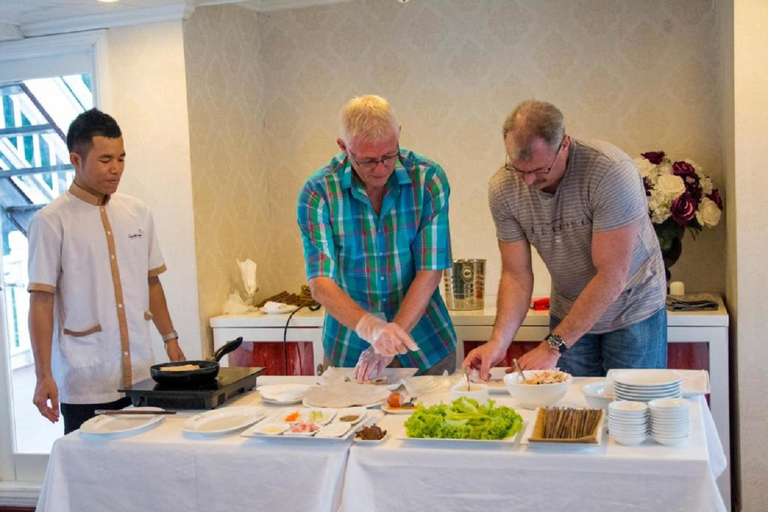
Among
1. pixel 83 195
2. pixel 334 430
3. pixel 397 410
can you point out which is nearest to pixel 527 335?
pixel 397 410

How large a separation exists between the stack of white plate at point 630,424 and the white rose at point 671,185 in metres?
1.89

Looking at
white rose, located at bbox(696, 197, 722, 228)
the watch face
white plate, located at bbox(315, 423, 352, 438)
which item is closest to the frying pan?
white plate, located at bbox(315, 423, 352, 438)

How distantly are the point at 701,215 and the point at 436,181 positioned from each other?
1428mm

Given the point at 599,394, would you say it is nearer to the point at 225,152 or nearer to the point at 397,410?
the point at 397,410

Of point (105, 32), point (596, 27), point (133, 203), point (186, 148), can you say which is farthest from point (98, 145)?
point (596, 27)

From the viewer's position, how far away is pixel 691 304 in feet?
11.3

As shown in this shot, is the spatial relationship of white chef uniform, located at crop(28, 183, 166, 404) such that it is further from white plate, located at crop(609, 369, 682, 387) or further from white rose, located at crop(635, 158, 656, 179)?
white rose, located at crop(635, 158, 656, 179)

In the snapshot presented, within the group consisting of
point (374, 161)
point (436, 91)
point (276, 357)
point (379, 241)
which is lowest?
point (276, 357)

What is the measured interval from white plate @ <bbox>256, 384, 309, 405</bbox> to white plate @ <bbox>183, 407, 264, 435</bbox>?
3.6 inches

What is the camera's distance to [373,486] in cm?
188

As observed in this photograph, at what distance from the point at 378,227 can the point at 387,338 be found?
1.51ft

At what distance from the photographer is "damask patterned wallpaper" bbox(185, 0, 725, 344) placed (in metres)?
3.81

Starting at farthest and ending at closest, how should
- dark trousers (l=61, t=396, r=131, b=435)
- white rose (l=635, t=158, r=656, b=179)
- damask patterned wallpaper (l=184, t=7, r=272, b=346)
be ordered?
damask patterned wallpaper (l=184, t=7, r=272, b=346), white rose (l=635, t=158, r=656, b=179), dark trousers (l=61, t=396, r=131, b=435)

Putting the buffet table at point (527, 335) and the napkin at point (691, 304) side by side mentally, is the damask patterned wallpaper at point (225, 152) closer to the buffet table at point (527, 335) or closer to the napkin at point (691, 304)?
the buffet table at point (527, 335)
